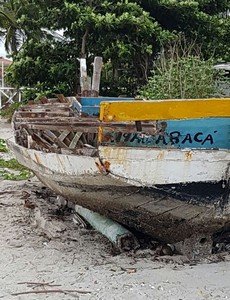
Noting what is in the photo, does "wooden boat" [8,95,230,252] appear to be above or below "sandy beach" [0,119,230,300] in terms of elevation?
above

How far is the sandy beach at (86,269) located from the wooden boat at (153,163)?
366mm

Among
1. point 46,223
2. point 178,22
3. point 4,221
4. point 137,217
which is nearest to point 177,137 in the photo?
point 137,217

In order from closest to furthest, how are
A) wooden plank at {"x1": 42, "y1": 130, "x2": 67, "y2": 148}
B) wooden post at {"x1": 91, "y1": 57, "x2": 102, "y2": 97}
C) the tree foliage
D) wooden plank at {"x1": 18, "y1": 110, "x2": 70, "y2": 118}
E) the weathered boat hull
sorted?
1. the weathered boat hull
2. wooden plank at {"x1": 42, "y1": 130, "x2": 67, "y2": 148}
3. wooden plank at {"x1": 18, "y1": 110, "x2": 70, "y2": 118}
4. wooden post at {"x1": 91, "y1": 57, "x2": 102, "y2": 97}
5. the tree foliage

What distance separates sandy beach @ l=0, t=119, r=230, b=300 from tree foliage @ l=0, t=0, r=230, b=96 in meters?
7.65

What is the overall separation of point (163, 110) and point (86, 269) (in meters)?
1.60

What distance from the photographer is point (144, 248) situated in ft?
15.3

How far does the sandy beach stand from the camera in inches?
143

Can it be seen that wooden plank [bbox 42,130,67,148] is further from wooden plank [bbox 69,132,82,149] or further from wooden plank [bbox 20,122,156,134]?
wooden plank [bbox 20,122,156,134]

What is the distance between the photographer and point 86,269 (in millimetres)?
4117

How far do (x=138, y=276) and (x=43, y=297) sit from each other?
84 cm

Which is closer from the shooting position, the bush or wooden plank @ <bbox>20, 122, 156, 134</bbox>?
wooden plank @ <bbox>20, 122, 156, 134</bbox>

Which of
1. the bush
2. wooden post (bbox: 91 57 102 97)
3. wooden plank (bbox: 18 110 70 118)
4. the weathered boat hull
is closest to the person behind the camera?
the weathered boat hull

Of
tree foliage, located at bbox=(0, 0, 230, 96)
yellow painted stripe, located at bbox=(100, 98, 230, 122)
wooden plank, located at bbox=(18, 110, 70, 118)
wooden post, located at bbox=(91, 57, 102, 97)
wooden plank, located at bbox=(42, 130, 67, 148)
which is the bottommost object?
wooden plank, located at bbox=(42, 130, 67, 148)

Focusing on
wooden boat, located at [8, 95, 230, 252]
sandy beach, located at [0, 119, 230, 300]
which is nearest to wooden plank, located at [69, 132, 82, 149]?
wooden boat, located at [8, 95, 230, 252]
